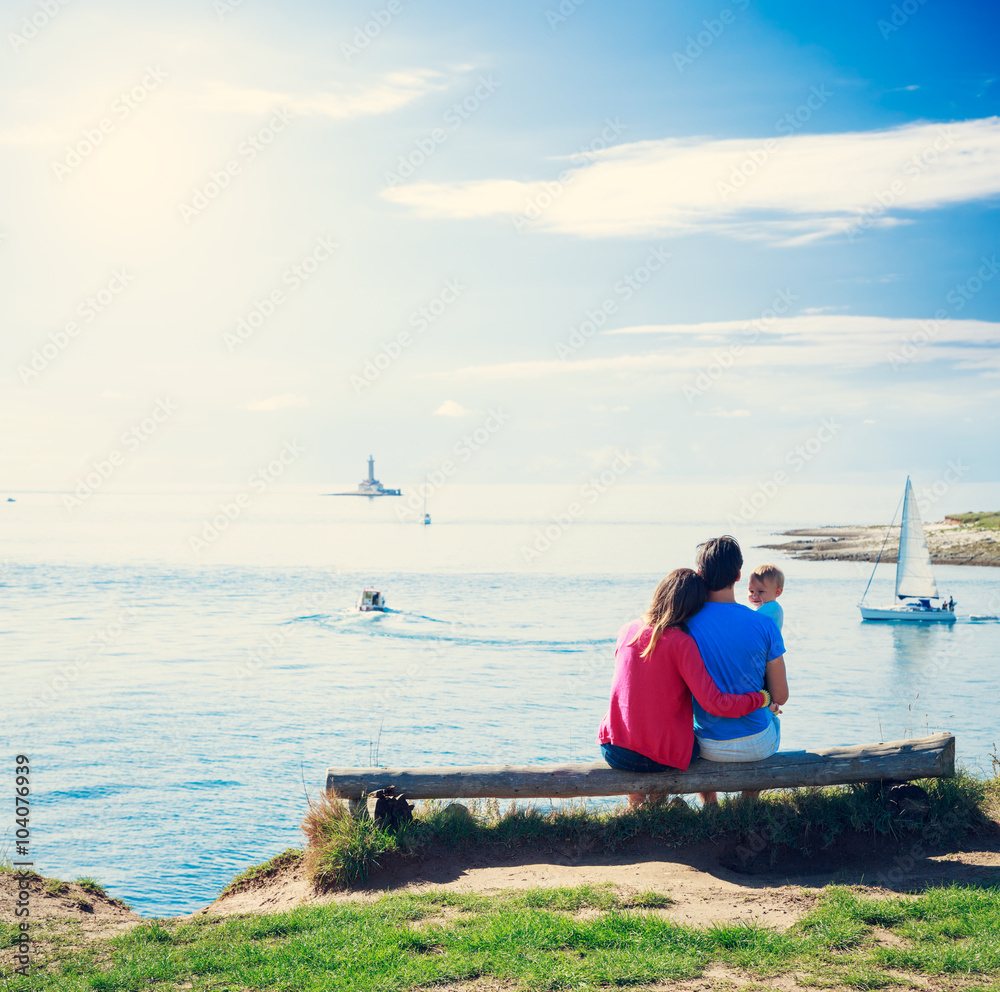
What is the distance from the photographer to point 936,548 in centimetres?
8619

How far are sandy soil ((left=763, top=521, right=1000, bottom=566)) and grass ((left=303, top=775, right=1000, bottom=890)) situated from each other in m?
84.0

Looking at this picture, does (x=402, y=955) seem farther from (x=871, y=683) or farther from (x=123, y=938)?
(x=871, y=683)

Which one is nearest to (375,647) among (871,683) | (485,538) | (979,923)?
(871,683)

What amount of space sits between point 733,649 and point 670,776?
1174 millimetres

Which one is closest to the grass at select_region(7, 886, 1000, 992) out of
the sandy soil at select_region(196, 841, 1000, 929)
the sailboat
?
the sandy soil at select_region(196, 841, 1000, 929)

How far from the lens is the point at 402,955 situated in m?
4.92

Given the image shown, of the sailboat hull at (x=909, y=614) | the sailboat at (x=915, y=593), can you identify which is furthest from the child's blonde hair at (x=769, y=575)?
the sailboat hull at (x=909, y=614)

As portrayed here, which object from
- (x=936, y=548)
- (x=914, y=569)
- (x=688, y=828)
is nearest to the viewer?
(x=688, y=828)

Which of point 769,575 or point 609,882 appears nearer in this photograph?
point 609,882

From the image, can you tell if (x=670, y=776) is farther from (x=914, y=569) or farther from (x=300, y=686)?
(x=914, y=569)

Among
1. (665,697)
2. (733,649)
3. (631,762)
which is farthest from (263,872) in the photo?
(733,649)

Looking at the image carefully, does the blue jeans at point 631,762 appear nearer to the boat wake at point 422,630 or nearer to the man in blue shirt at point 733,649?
the man in blue shirt at point 733,649

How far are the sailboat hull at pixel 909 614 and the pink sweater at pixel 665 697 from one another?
46928mm

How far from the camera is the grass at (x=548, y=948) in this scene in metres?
4.54
